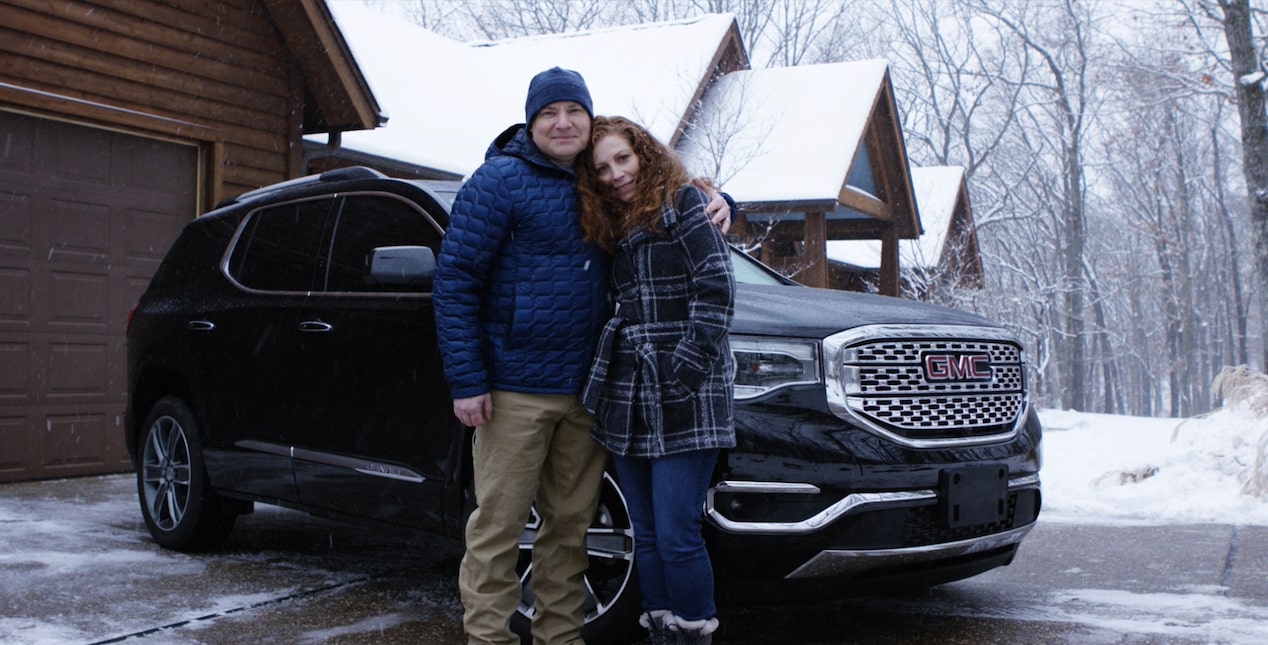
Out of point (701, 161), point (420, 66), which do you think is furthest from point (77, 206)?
point (701, 161)

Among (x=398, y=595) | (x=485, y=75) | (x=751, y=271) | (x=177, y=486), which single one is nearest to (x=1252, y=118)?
(x=485, y=75)

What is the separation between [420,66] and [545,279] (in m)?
12.3

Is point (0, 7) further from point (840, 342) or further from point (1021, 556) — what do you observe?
point (1021, 556)

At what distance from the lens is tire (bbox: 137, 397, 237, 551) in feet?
18.2

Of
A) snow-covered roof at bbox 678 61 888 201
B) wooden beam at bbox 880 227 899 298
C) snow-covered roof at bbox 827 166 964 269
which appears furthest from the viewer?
snow-covered roof at bbox 827 166 964 269

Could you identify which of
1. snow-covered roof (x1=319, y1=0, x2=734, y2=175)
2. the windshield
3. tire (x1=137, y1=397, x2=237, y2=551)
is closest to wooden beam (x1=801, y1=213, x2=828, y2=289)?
snow-covered roof (x1=319, y1=0, x2=734, y2=175)

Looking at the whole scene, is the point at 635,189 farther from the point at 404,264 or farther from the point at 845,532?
the point at 845,532

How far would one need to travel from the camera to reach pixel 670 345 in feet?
11.6

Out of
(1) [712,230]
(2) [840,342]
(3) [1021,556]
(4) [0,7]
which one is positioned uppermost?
(4) [0,7]

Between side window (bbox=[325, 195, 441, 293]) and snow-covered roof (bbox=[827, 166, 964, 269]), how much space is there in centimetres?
1974

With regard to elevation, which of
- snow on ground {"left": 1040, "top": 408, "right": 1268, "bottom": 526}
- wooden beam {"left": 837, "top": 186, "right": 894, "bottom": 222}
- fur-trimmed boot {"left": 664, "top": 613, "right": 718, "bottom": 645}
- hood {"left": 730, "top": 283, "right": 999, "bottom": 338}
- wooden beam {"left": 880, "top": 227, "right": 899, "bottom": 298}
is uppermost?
wooden beam {"left": 837, "top": 186, "right": 894, "bottom": 222}

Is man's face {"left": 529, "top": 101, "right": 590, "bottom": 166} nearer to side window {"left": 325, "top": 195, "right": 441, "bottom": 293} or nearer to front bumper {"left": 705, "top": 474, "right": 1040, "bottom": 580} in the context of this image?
side window {"left": 325, "top": 195, "right": 441, "bottom": 293}

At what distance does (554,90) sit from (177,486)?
128 inches

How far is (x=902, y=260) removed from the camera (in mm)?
23406
